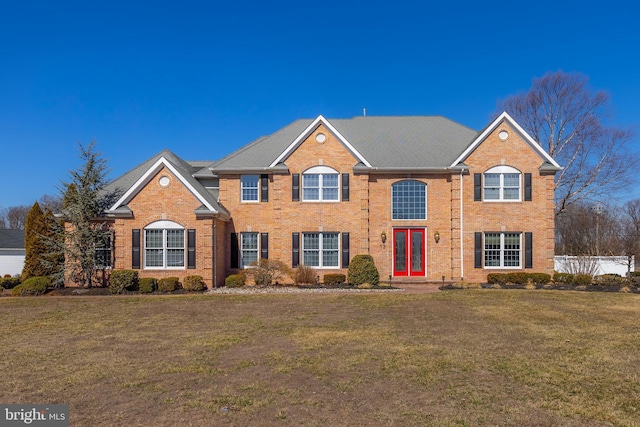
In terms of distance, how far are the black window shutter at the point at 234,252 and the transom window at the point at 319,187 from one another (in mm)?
4183

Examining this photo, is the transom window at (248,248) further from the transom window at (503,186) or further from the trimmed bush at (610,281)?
the trimmed bush at (610,281)

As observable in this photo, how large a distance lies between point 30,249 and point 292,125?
15.6m

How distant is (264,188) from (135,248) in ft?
22.7

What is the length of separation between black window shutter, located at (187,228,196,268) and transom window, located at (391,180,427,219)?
10.2m

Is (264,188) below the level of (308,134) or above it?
below

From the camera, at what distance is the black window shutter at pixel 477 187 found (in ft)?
70.7

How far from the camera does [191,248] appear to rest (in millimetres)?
19422

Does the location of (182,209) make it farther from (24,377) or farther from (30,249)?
(24,377)

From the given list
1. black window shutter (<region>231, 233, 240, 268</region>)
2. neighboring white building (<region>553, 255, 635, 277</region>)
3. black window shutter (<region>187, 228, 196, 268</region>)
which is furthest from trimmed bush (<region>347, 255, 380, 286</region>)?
neighboring white building (<region>553, 255, 635, 277</region>)

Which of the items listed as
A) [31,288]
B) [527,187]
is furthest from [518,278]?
[31,288]

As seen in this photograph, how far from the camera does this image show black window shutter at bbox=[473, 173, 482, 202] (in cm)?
2156

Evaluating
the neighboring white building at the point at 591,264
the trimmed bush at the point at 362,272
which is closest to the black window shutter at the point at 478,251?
the trimmed bush at the point at 362,272

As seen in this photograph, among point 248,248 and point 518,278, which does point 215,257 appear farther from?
point 518,278

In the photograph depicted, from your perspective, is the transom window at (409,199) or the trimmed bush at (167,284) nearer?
the trimmed bush at (167,284)
